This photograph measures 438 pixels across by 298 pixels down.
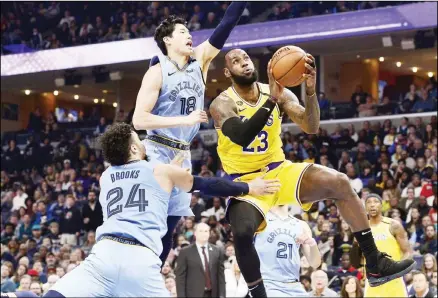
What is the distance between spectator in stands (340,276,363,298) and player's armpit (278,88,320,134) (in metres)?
4.60

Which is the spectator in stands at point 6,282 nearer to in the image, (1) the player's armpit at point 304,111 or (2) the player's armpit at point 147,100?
(2) the player's armpit at point 147,100

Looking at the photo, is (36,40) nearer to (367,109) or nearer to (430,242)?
(367,109)

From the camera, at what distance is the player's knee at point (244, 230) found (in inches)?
282

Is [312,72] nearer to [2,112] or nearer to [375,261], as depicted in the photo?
[375,261]

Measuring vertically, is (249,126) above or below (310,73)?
below

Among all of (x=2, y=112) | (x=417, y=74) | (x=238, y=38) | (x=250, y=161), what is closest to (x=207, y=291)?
(x=250, y=161)

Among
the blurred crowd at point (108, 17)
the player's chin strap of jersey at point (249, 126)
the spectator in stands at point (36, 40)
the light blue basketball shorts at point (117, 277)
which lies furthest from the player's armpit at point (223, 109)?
the spectator in stands at point (36, 40)

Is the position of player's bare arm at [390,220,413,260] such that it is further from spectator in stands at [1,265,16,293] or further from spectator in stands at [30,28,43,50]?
spectator in stands at [30,28,43,50]

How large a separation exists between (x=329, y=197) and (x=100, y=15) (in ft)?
70.3

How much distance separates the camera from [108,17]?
27.7 metres

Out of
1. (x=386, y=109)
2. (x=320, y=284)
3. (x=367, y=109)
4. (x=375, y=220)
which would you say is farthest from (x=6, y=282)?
(x=386, y=109)

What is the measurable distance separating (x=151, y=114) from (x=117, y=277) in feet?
5.05

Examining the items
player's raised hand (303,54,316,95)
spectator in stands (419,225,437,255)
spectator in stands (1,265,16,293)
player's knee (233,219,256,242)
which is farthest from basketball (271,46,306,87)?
spectator in stands (1,265,16,293)

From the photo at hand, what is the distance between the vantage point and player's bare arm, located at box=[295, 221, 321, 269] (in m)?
10.2
